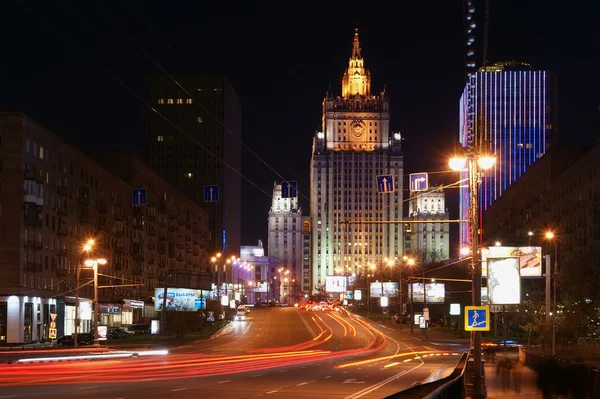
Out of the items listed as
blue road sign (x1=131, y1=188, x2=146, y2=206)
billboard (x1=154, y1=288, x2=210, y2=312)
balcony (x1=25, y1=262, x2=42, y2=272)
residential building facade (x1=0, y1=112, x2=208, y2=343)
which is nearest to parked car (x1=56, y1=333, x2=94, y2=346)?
residential building facade (x1=0, y1=112, x2=208, y2=343)

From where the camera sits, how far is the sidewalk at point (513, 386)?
33.5m

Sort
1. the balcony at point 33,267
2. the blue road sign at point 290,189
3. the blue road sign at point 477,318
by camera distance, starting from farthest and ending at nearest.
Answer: the balcony at point 33,267 < the blue road sign at point 290,189 < the blue road sign at point 477,318

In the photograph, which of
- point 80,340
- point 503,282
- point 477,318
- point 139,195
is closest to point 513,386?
point 503,282

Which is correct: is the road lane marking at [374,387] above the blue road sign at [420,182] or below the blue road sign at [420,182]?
below

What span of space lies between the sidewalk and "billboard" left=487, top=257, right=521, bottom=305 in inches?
133

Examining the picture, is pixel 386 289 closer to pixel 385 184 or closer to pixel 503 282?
pixel 385 184

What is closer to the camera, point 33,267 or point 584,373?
point 584,373

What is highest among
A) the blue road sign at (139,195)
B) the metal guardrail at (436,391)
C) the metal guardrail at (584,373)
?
the blue road sign at (139,195)

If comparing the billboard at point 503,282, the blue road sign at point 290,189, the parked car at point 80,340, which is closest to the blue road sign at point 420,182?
the billboard at point 503,282

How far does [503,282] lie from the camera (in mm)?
35594

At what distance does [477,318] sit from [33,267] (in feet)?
217

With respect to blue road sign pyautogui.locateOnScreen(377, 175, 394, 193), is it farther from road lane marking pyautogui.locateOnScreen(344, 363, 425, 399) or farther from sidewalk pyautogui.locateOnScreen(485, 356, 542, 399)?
sidewalk pyautogui.locateOnScreen(485, 356, 542, 399)

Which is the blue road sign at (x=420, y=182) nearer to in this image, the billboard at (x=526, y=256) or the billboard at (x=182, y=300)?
the billboard at (x=526, y=256)

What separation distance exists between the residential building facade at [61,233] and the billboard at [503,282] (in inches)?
1884
